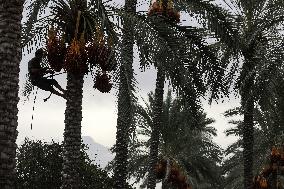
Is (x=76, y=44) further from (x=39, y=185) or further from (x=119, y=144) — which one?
(x=39, y=185)

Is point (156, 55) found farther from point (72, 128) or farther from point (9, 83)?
point (9, 83)

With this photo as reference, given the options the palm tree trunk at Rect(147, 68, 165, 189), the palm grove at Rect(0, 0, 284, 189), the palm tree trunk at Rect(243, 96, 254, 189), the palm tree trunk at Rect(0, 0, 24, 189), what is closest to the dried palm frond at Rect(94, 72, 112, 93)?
the palm grove at Rect(0, 0, 284, 189)

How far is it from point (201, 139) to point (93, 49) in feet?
64.7

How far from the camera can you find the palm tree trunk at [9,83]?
6.98m

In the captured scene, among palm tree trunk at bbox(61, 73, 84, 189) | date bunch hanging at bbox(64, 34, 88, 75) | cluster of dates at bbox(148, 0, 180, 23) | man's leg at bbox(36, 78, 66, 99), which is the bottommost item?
palm tree trunk at bbox(61, 73, 84, 189)

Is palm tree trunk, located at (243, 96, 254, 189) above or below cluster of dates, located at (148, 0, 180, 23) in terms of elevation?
below

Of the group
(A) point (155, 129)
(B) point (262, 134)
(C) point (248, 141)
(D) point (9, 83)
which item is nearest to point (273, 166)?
(C) point (248, 141)

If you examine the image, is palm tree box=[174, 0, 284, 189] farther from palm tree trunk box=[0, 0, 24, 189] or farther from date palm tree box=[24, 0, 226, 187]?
palm tree trunk box=[0, 0, 24, 189]

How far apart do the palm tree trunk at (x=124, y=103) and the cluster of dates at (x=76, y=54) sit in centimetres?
30

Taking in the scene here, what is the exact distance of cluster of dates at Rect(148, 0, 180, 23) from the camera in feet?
37.0

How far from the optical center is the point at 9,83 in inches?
284

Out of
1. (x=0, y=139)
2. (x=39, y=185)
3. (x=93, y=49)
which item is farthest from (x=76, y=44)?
(x=39, y=185)

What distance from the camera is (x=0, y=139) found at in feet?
23.0

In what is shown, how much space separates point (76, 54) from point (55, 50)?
0.44m
